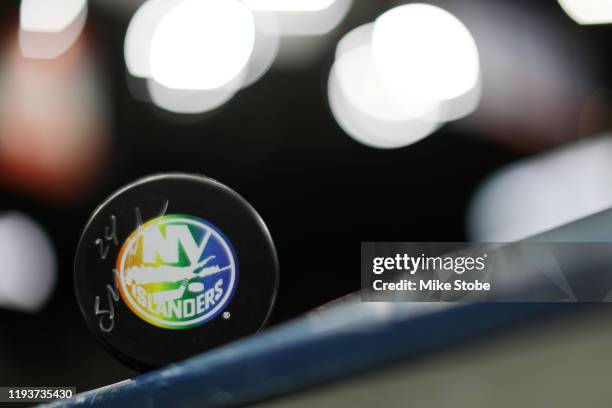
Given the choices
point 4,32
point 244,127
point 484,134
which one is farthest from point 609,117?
point 4,32

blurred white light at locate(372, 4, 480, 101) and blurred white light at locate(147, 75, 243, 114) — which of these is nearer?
blurred white light at locate(372, 4, 480, 101)

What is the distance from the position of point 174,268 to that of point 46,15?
212cm

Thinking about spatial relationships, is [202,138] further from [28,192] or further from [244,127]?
[28,192]

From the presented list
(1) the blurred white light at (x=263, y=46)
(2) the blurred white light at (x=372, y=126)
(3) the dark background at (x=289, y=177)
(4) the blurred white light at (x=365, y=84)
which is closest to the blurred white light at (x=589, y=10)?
(3) the dark background at (x=289, y=177)

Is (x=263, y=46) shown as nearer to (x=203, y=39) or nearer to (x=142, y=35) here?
(x=142, y=35)

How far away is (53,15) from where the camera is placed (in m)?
2.31

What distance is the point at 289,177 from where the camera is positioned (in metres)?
3.16

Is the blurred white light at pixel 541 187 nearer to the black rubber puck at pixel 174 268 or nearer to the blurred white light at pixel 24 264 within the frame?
the black rubber puck at pixel 174 268

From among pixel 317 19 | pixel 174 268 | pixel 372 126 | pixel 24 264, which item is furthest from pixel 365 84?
pixel 174 268

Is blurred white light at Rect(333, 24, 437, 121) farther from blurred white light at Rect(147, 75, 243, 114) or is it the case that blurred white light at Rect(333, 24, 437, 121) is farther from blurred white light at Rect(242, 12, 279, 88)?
blurred white light at Rect(147, 75, 243, 114)

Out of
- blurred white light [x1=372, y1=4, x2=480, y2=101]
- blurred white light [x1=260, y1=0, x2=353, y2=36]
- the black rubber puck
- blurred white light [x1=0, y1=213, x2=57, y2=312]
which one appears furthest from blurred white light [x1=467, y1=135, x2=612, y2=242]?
blurred white light [x1=0, y1=213, x2=57, y2=312]

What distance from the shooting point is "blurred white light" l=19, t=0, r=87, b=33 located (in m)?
2.28

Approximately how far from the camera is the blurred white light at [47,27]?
2.29 meters

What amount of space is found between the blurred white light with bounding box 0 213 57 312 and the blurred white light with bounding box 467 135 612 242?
1.96m
